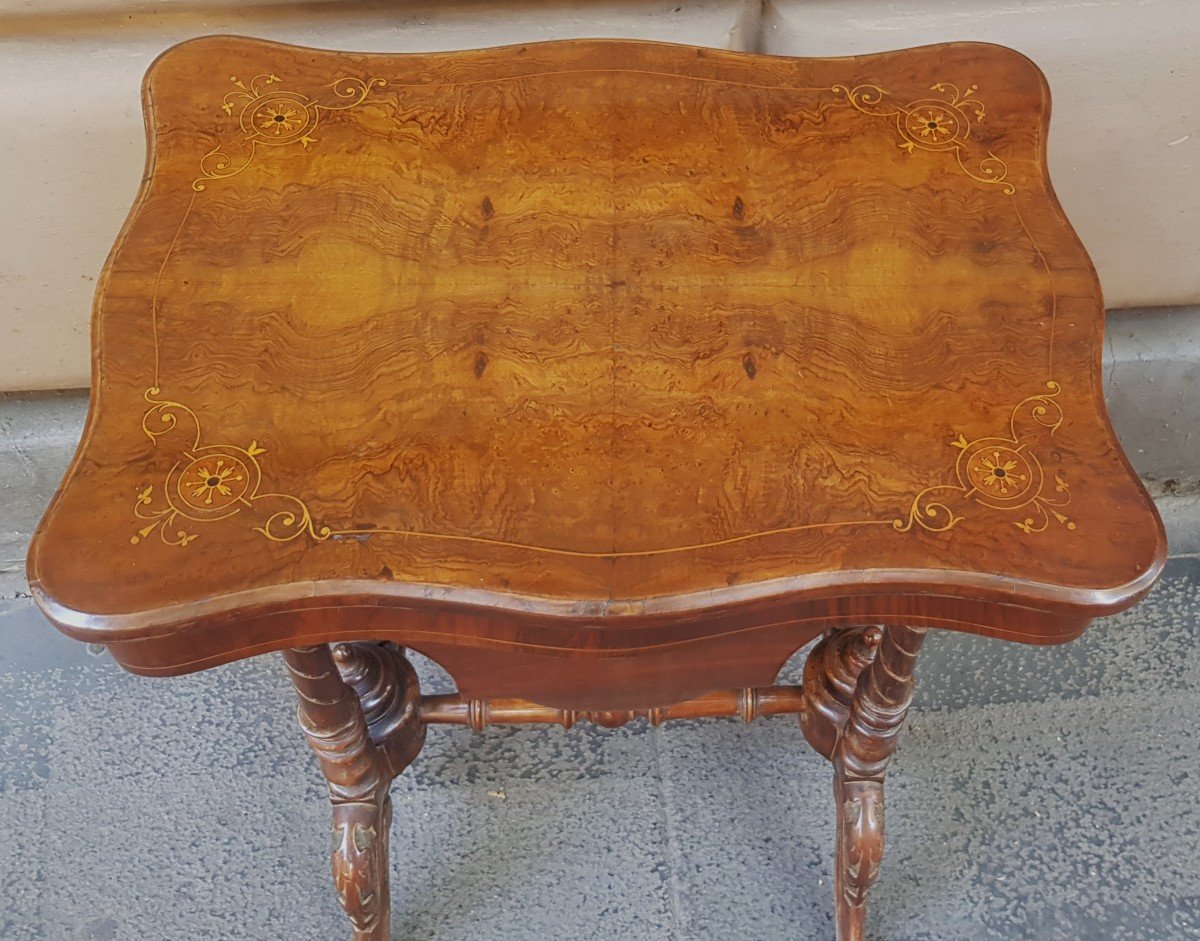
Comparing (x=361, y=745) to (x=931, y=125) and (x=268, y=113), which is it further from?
(x=931, y=125)

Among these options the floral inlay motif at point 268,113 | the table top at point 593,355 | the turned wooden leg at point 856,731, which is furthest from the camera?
the turned wooden leg at point 856,731

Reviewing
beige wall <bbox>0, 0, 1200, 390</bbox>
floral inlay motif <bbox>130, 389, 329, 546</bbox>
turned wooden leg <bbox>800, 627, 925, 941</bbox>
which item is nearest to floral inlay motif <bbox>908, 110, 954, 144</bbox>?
beige wall <bbox>0, 0, 1200, 390</bbox>

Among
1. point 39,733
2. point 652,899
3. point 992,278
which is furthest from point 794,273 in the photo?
point 39,733

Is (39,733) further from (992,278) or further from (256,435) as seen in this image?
(992,278)

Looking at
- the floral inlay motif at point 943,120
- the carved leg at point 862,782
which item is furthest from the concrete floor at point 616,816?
the floral inlay motif at point 943,120

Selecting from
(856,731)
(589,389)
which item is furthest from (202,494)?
(856,731)

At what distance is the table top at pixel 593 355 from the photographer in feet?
2.40

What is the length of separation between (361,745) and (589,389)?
19.3 inches

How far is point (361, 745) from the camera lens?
111 centimetres

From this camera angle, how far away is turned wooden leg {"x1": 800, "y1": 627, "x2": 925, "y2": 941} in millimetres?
1095

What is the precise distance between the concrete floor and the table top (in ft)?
2.06

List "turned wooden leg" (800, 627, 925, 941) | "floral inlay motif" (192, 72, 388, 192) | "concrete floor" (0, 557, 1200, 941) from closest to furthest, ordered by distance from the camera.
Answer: "floral inlay motif" (192, 72, 388, 192)
"turned wooden leg" (800, 627, 925, 941)
"concrete floor" (0, 557, 1200, 941)

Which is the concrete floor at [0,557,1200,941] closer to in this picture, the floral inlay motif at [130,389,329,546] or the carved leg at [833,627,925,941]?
the carved leg at [833,627,925,941]

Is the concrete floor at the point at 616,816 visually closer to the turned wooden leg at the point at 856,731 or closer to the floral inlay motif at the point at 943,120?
the turned wooden leg at the point at 856,731
